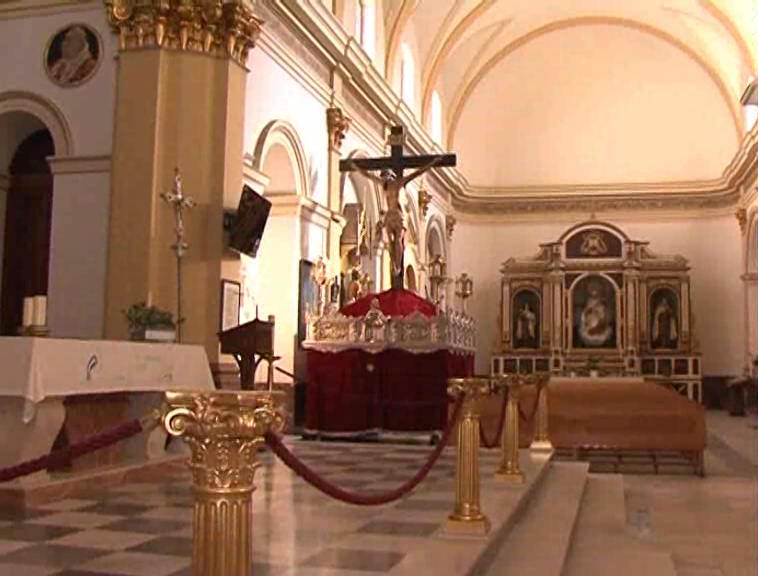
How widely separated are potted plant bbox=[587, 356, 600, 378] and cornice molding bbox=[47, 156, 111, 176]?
47.2 ft

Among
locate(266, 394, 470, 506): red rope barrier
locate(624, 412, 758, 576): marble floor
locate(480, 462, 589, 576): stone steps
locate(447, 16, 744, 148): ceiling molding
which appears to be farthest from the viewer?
locate(447, 16, 744, 148): ceiling molding

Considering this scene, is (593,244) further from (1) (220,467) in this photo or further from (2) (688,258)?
(1) (220,467)

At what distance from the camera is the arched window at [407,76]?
63.0ft

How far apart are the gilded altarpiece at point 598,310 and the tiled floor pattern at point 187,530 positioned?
16.6m

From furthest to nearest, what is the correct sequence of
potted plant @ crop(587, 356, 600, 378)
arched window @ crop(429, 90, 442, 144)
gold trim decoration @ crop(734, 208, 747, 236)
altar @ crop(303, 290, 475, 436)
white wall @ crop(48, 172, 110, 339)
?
arched window @ crop(429, 90, 442, 144)
gold trim decoration @ crop(734, 208, 747, 236)
potted plant @ crop(587, 356, 600, 378)
altar @ crop(303, 290, 475, 436)
white wall @ crop(48, 172, 110, 339)

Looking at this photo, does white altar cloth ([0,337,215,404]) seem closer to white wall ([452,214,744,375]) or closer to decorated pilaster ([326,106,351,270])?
decorated pilaster ([326,106,351,270])

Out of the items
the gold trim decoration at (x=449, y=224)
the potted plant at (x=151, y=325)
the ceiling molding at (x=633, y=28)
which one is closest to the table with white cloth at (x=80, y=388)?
the potted plant at (x=151, y=325)

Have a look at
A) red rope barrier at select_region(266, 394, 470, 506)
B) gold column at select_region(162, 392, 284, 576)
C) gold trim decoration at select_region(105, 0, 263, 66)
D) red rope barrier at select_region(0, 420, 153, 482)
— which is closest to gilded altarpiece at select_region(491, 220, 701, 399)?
gold trim decoration at select_region(105, 0, 263, 66)

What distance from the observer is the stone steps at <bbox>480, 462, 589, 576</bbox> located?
4.36 meters

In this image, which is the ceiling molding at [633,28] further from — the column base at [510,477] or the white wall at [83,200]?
the column base at [510,477]

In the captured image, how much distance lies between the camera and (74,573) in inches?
136

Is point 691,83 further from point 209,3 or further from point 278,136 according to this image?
point 209,3

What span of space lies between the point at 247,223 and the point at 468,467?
19.2 feet

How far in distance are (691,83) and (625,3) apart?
3.06 metres
